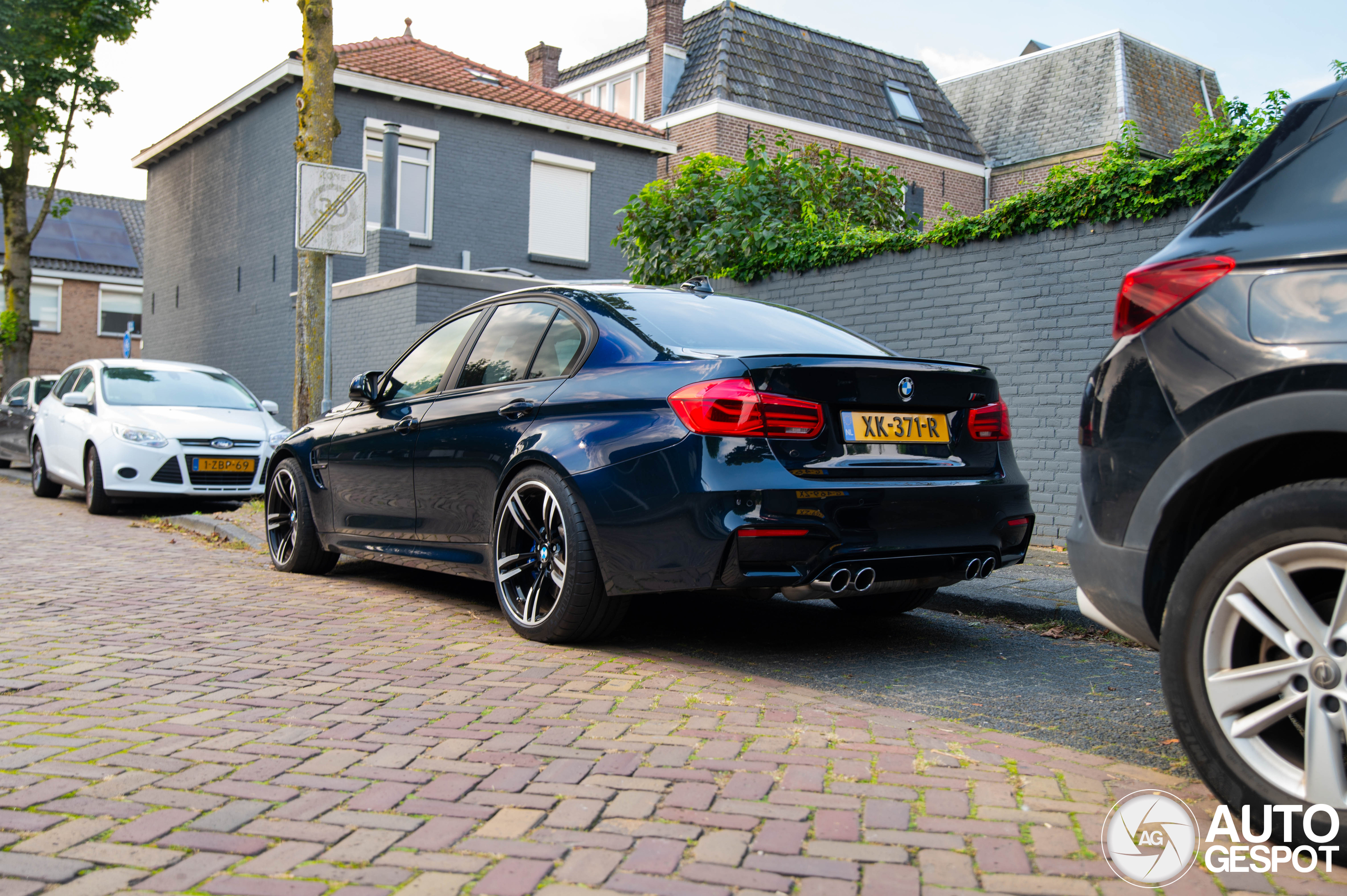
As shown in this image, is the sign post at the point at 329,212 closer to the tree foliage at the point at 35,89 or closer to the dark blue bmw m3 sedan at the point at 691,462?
the dark blue bmw m3 sedan at the point at 691,462

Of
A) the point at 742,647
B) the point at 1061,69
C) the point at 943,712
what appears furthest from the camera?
the point at 1061,69

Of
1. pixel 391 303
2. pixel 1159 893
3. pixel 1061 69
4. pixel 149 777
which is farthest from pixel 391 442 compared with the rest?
pixel 1061 69

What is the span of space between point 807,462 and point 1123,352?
4.71ft

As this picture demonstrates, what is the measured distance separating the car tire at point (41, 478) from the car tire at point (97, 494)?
2014mm

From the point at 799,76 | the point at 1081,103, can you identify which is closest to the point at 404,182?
the point at 799,76

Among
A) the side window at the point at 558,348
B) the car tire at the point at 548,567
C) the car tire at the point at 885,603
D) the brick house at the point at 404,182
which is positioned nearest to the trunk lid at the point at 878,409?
the car tire at the point at 885,603

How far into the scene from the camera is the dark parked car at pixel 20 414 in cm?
1565

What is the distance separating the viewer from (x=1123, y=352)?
3.02 metres

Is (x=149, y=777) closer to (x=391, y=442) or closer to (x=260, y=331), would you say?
(x=391, y=442)

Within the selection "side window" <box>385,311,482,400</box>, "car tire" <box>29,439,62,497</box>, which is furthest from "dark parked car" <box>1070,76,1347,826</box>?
"car tire" <box>29,439,62,497</box>

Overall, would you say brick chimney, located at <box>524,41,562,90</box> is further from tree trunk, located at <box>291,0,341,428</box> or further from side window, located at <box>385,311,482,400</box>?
side window, located at <box>385,311,482,400</box>

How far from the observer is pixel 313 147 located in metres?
11.1

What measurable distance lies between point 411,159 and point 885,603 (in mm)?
16729

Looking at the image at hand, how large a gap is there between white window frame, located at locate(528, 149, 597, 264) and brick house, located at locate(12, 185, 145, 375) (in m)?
24.7
